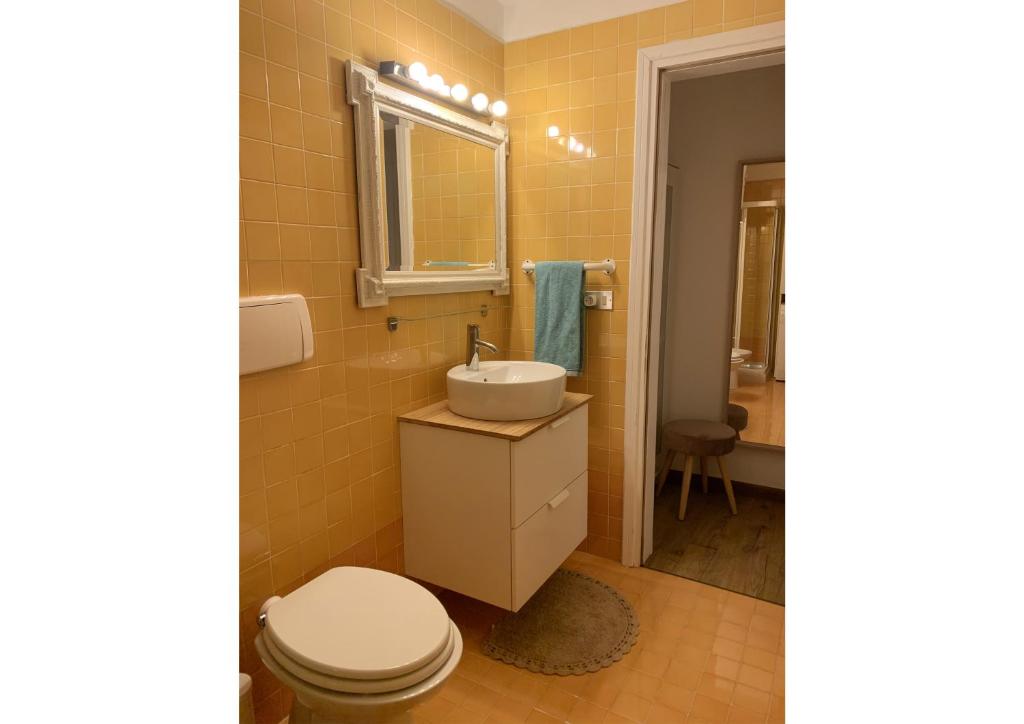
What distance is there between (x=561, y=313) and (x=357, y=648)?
1444mm

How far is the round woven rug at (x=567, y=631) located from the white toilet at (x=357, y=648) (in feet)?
2.00

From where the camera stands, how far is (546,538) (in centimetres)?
199

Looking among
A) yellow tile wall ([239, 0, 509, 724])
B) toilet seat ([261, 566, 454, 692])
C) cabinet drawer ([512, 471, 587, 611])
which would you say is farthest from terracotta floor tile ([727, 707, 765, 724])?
yellow tile wall ([239, 0, 509, 724])

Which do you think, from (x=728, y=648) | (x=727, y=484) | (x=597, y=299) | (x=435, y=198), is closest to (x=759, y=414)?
(x=727, y=484)

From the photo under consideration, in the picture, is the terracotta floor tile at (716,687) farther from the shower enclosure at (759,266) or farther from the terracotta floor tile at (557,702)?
the shower enclosure at (759,266)

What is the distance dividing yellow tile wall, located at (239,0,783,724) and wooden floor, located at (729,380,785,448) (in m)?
1.00

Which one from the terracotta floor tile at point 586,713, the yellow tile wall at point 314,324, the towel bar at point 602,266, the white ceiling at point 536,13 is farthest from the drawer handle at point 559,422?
the white ceiling at point 536,13

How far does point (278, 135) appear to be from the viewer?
4.74 ft

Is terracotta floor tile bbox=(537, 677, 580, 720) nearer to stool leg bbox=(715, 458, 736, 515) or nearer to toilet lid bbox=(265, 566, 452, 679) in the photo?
toilet lid bbox=(265, 566, 452, 679)

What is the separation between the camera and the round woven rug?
187 centimetres
